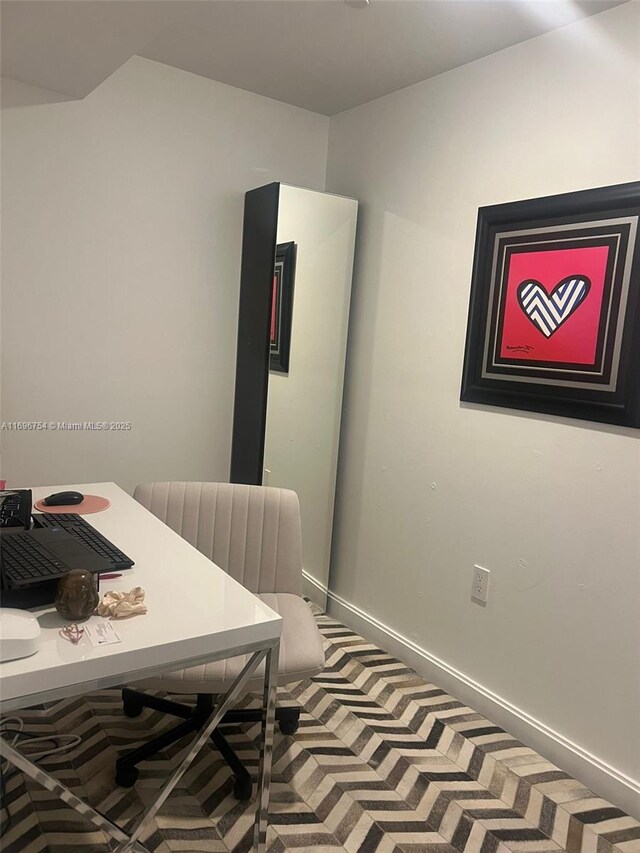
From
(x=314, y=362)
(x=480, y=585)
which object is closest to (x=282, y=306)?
(x=314, y=362)

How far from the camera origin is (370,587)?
2.92m

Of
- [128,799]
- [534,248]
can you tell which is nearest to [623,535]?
[534,248]

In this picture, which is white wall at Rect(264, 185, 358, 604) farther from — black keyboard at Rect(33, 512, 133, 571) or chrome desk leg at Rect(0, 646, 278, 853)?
chrome desk leg at Rect(0, 646, 278, 853)

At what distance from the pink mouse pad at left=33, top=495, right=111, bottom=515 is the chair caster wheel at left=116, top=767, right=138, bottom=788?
72 centimetres

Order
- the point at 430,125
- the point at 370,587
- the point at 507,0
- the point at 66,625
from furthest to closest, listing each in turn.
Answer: the point at 370,587
the point at 430,125
the point at 507,0
the point at 66,625

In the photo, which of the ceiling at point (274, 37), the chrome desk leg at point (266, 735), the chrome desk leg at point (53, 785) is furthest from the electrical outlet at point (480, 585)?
the ceiling at point (274, 37)

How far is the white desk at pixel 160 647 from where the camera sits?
1143 millimetres

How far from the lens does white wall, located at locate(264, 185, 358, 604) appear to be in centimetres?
284

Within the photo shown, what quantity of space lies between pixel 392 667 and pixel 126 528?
4.54 ft

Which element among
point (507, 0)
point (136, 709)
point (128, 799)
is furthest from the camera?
point (136, 709)

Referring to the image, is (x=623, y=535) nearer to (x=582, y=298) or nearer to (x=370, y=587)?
(x=582, y=298)

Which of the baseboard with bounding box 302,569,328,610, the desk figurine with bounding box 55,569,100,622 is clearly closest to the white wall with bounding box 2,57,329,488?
the baseboard with bounding box 302,569,328,610

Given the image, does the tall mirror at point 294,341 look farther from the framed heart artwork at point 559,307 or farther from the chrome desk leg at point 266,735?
the chrome desk leg at point 266,735

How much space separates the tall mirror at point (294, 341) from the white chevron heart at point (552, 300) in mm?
957
